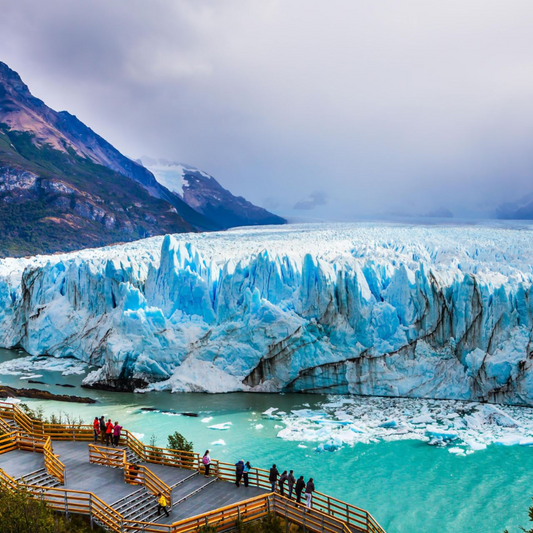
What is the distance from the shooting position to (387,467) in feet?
49.2

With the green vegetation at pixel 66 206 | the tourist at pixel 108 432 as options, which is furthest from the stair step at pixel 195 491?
the green vegetation at pixel 66 206

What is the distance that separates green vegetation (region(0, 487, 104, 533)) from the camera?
7.97 meters

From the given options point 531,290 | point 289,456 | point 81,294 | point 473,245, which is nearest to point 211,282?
point 81,294

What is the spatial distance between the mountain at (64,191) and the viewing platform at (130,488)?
51.7 m

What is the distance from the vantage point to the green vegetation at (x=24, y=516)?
A: 7.97 metres

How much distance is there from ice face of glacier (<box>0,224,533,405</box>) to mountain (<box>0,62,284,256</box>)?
124 feet

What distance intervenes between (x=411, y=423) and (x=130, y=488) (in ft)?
36.1

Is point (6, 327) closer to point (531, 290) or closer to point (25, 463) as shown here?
point (25, 463)

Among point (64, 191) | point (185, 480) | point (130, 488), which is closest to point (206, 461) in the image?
point (185, 480)

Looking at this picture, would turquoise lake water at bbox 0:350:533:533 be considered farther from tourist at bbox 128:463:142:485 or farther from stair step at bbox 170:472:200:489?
tourist at bbox 128:463:142:485

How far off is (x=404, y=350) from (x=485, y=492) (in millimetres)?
8104

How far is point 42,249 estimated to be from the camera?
59125 millimetres

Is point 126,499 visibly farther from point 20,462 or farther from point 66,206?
point 66,206

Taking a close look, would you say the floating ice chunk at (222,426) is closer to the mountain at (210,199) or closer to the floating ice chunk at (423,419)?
the floating ice chunk at (423,419)
